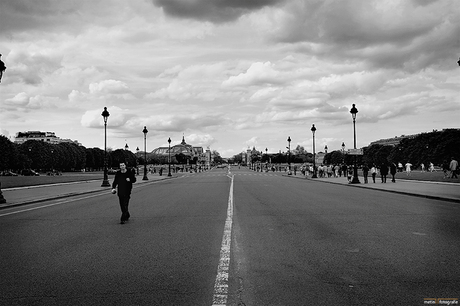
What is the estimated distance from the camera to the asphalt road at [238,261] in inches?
204

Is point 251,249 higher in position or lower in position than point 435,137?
lower

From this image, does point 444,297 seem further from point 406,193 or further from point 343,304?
point 406,193

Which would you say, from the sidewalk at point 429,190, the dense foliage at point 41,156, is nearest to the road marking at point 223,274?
the sidewalk at point 429,190

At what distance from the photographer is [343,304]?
480 centimetres

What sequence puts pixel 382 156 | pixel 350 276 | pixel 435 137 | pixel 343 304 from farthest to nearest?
pixel 382 156
pixel 435 137
pixel 350 276
pixel 343 304

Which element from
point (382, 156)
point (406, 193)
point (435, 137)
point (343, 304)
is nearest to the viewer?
point (343, 304)

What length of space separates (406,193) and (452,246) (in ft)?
51.6

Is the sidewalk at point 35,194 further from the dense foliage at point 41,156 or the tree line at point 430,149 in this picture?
the dense foliage at point 41,156

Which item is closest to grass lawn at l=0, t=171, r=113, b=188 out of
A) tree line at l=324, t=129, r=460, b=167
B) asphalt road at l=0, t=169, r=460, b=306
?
asphalt road at l=0, t=169, r=460, b=306

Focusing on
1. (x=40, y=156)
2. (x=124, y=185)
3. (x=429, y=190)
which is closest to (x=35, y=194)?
(x=124, y=185)

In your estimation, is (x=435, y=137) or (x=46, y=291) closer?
(x=46, y=291)

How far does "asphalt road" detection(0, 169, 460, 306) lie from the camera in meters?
5.18

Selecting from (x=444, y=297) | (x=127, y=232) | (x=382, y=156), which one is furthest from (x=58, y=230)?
(x=382, y=156)

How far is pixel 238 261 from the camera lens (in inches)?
273
